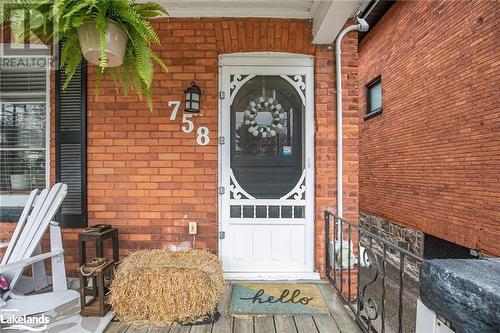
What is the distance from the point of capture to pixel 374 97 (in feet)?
20.7

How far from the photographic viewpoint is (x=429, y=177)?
4609 millimetres

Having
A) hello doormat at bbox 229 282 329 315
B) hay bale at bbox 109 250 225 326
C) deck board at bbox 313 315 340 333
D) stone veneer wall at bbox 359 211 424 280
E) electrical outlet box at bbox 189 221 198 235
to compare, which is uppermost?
electrical outlet box at bbox 189 221 198 235

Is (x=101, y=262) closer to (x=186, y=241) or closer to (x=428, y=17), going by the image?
(x=186, y=241)

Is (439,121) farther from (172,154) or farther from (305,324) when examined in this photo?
(172,154)

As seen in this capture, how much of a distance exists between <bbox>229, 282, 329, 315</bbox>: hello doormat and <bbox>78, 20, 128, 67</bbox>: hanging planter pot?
75.9 inches

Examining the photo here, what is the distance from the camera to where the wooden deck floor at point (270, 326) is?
1974 mm

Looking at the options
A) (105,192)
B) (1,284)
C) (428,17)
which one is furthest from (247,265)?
(428,17)

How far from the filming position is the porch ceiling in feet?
8.11

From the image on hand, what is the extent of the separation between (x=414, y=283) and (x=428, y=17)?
13.6ft

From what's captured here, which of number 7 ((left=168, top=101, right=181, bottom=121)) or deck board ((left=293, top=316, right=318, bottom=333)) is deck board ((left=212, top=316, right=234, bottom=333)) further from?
number 7 ((left=168, top=101, right=181, bottom=121))

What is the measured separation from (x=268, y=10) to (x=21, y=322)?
315cm

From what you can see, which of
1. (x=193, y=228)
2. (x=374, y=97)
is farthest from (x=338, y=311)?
(x=374, y=97)

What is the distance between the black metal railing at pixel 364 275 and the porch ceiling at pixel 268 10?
5.28 ft

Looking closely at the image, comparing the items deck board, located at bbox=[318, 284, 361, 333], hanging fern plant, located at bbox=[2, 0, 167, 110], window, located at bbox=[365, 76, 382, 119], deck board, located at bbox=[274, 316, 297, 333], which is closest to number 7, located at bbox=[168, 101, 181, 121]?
hanging fern plant, located at bbox=[2, 0, 167, 110]
